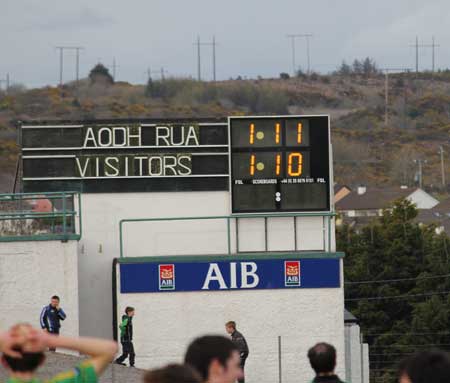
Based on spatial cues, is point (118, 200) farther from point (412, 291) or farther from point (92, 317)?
point (412, 291)

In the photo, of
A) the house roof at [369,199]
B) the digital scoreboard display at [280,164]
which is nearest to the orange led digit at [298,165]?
the digital scoreboard display at [280,164]

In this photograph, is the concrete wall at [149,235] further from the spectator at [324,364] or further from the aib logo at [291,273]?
the spectator at [324,364]

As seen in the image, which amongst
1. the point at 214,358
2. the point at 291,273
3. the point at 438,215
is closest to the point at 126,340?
the point at 291,273

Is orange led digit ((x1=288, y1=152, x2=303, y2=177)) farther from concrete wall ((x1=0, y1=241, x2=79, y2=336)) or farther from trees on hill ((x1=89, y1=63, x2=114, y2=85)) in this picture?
trees on hill ((x1=89, y1=63, x2=114, y2=85))

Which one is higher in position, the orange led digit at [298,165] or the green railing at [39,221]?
the orange led digit at [298,165]

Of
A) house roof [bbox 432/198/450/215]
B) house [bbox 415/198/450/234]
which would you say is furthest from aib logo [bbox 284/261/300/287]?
house roof [bbox 432/198/450/215]

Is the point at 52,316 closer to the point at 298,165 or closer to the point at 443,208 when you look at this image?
the point at 298,165

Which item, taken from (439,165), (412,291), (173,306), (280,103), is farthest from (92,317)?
(280,103)

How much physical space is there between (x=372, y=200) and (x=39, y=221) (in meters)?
121

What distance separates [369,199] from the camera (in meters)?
145

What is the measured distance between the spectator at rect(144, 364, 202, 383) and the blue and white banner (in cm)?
2021

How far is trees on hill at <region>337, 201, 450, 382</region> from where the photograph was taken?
54125 millimetres

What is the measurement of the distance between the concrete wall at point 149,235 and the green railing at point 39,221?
0.64m

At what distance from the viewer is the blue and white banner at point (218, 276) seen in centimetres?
2511
